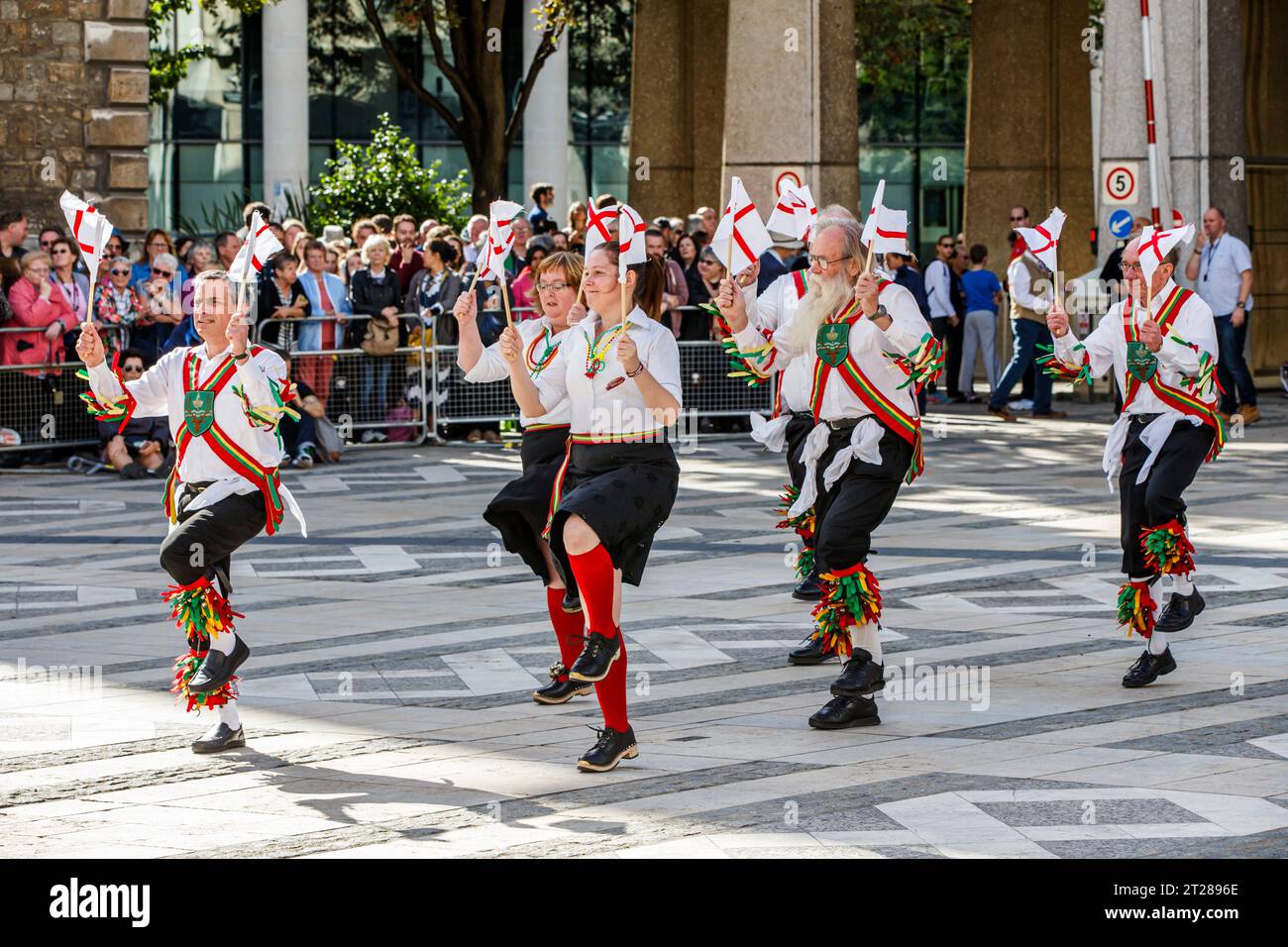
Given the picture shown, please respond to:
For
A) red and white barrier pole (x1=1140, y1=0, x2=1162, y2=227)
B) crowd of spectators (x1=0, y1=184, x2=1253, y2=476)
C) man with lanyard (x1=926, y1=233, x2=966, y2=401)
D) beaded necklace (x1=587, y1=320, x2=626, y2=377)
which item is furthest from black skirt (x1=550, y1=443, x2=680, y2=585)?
man with lanyard (x1=926, y1=233, x2=966, y2=401)

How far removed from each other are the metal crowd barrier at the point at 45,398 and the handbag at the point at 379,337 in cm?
222

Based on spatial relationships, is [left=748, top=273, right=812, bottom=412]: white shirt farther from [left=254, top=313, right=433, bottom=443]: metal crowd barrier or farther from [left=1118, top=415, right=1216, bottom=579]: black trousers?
[left=254, top=313, right=433, bottom=443]: metal crowd barrier

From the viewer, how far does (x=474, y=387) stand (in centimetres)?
2150

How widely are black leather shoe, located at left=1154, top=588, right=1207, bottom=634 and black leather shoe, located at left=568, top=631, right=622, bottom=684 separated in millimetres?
2942

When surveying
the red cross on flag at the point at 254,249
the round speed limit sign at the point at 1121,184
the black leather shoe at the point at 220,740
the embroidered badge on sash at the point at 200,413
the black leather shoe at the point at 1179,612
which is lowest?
the black leather shoe at the point at 220,740

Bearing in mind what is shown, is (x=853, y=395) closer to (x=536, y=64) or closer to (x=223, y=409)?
(x=223, y=409)

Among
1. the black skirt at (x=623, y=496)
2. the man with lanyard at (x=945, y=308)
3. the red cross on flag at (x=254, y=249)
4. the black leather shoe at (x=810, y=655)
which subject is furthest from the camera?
the man with lanyard at (x=945, y=308)

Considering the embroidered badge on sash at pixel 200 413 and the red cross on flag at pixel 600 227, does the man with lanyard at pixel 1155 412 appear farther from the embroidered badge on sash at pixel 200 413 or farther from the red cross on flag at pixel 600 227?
the embroidered badge on sash at pixel 200 413

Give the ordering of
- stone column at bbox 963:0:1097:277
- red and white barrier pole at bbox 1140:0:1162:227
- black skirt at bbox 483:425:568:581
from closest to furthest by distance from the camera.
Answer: black skirt at bbox 483:425:568:581
red and white barrier pole at bbox 1140:0:1162:227
stone column at bbox 963:0:1097:277

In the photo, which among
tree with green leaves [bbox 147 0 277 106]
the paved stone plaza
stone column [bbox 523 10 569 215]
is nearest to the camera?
the paved stone plaza

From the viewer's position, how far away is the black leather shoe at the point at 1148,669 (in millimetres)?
10062

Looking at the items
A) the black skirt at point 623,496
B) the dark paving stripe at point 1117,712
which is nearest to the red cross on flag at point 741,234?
A: the black skirt at point 623,496

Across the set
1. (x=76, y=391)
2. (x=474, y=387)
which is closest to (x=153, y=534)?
(x=76, y=391)

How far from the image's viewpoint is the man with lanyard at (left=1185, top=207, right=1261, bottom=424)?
22.2 meters
